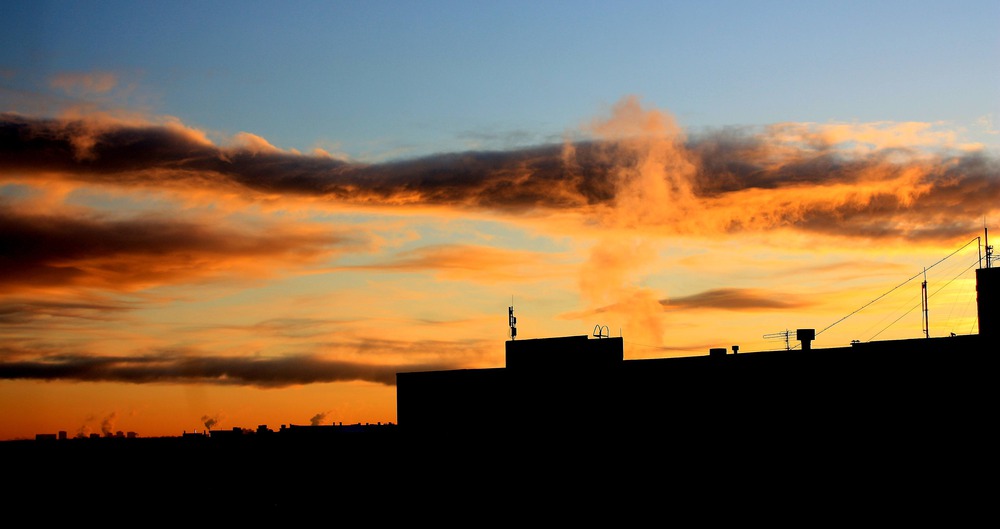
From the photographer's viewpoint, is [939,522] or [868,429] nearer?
[939,522]

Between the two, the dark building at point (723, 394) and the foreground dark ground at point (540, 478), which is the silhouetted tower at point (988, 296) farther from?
the foreground dark ground at point (540, 478)

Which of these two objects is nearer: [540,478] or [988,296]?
[988,296]

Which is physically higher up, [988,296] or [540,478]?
[988,296]

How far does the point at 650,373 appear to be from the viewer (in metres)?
68.0

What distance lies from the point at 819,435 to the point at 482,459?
2597cm

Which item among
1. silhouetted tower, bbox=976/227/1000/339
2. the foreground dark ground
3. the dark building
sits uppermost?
silhouetted tower, bbox=976/227/1000/339

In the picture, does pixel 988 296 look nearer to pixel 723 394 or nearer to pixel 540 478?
pixel 723 394

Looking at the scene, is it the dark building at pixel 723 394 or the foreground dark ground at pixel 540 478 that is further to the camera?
the foreground dark ground at pixel 540 478

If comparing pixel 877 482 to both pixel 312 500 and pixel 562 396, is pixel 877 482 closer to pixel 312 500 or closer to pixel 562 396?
pixel 562 396

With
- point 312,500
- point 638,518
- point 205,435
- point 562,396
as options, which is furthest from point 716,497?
point 205,435

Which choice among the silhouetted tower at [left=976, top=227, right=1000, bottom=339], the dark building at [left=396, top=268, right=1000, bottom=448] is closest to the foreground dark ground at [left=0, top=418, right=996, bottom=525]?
the dark building at [left=396, top=268, right=1000, bottom=448]

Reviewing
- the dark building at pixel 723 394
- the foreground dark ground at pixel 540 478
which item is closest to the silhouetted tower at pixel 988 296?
the dark building at pixel 723 394

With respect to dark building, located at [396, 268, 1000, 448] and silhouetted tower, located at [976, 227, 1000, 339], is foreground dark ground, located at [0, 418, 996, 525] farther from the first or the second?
silhouetted tower, located at [976, 227, 1000, 339]

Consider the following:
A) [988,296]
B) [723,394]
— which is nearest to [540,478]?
[723,394]
